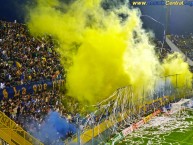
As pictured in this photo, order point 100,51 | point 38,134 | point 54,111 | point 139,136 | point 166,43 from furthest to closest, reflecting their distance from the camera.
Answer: point 166,43 → point 100,51 → point 139,136 → point 54,111 → point 38,134

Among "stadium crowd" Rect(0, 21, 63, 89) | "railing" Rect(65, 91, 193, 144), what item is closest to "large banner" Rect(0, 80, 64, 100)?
"stadium crowd" Rect(0, 21, 63, 89)

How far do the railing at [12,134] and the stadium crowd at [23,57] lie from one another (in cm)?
330

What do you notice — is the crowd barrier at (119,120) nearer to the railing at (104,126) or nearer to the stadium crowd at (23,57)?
the railing at (104,126)

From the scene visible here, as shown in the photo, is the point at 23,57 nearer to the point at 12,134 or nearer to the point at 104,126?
the point at 104,126

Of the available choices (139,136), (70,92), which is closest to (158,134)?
(139,136)

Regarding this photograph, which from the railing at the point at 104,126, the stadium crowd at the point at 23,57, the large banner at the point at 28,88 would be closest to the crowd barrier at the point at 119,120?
the railing at the point at 104,126

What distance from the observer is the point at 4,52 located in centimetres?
2314

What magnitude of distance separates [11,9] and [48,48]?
12.3 feet

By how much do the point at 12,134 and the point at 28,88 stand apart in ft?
17.3

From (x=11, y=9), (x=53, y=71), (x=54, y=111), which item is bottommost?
(x=54, y=111)

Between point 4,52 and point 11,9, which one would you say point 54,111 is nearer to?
point 4,52

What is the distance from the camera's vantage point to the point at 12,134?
699 inches

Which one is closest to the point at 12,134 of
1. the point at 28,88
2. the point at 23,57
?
the point at 28,88

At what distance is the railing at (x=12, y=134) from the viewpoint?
17.5 metres
